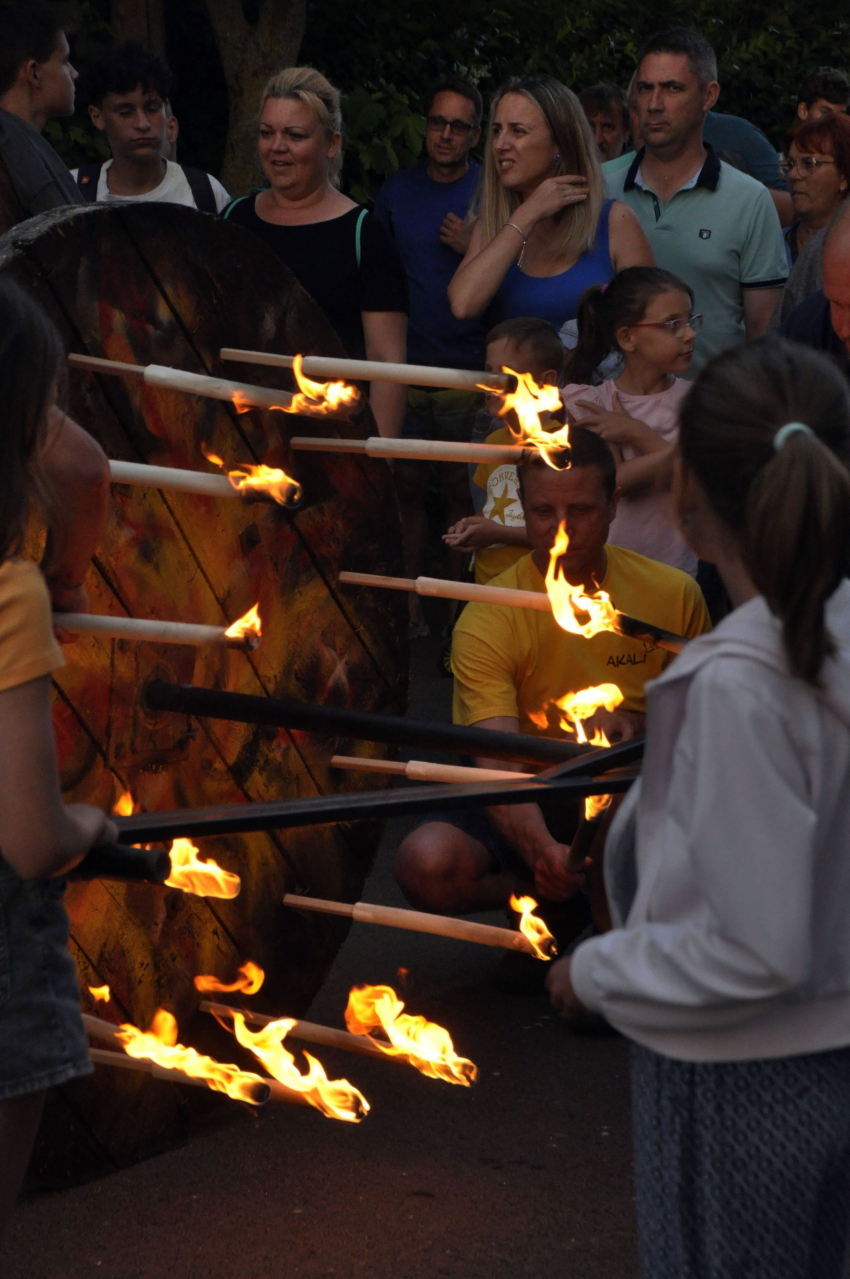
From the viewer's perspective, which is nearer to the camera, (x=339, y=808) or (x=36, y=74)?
(x=339, y=808)

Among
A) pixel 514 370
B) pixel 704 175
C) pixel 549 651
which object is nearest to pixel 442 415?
pixel 704 175

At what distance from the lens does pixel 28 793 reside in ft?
5.37

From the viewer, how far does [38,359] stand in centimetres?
A: 168

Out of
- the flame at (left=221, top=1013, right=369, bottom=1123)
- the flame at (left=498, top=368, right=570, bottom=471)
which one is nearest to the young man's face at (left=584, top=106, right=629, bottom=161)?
the flame at (left=498, top=368, right=570, bottom=471)

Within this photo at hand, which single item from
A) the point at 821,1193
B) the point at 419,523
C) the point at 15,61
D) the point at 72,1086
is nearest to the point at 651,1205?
the point at 821,1193

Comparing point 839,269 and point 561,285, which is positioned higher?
point 839,269

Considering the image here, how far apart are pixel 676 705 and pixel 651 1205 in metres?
0.56

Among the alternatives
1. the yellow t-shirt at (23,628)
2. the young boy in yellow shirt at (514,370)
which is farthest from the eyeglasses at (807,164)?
the yellow t-shirt at (23,628)

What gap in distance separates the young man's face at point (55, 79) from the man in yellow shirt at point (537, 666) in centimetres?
128

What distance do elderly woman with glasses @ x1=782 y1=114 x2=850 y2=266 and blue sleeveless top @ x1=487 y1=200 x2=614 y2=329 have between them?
2.16ft

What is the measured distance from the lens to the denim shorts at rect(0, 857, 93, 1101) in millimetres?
1799

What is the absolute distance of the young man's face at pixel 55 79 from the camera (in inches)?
126

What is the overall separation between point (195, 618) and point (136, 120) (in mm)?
2560

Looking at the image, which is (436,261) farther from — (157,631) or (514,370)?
(157,631)
